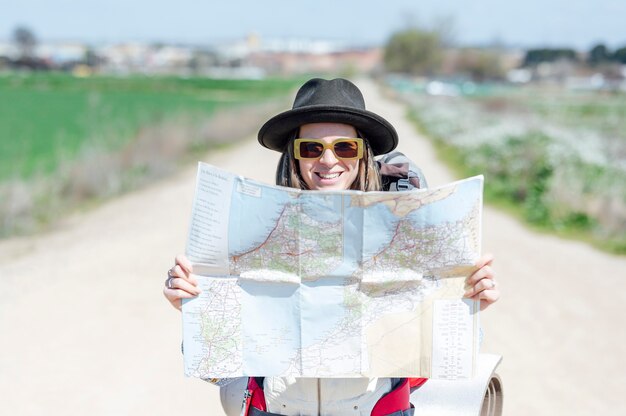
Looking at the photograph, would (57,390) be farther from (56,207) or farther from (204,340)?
(56,207)

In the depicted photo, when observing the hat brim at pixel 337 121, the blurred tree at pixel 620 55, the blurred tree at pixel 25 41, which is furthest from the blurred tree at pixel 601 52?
the blurred tree at pixel 25 41

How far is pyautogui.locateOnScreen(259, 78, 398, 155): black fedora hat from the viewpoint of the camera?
7.87ft

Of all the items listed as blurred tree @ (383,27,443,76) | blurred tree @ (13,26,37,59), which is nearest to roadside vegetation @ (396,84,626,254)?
blurred tree @ (383,27,443,76)

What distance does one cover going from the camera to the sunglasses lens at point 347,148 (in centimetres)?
241

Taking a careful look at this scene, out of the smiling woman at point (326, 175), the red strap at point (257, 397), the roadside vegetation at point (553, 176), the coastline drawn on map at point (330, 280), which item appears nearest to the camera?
the coastline drawn on map at point (330, 280)

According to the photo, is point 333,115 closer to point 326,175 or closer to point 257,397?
point 326,175

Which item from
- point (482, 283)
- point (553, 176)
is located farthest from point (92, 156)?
point (482, 283)

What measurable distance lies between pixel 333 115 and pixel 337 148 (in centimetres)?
10

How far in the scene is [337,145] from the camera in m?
2.41

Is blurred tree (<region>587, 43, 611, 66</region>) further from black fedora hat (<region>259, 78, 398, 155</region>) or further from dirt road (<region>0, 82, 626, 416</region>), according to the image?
black fedora hat (<region>259, 78, 398, 155</region>)

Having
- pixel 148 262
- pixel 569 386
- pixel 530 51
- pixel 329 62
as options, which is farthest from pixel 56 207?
pixel 329 62

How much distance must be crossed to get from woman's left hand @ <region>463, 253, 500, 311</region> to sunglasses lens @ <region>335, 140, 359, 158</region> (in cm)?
53

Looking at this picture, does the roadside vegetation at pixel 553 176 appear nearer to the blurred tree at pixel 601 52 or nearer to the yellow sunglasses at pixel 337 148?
the blurred tree at pixel 601 52

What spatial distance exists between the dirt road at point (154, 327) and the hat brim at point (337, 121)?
7.97ft
